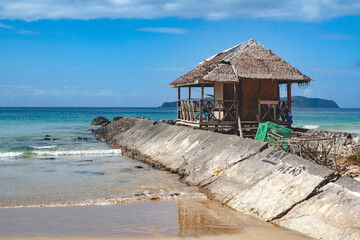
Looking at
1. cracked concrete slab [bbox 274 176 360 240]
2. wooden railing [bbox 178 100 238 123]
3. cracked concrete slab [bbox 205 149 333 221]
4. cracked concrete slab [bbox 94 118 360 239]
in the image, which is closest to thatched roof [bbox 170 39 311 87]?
wooden railing [bbox 178 100 238 123]

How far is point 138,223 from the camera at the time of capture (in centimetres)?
765

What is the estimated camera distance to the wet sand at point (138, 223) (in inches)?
272

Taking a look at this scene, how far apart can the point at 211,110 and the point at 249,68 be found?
255 centimetres

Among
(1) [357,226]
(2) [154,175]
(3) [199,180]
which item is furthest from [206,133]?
(1) [357,226]

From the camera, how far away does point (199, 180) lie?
10.7m

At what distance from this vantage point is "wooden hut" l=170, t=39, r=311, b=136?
667 inches

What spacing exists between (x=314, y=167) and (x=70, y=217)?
524cm

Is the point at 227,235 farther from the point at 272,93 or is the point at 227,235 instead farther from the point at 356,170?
the point at 272,93

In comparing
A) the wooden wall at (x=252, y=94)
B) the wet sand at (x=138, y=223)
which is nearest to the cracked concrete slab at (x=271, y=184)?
the wet sand at (x=138, y=223)

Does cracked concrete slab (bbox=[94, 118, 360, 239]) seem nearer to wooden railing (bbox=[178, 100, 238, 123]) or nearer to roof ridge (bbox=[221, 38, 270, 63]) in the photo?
wooden railing (bbox=[178, 100, 238, 123])

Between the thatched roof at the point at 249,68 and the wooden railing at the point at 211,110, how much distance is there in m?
1.22

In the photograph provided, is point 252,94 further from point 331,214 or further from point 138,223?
point 331,214

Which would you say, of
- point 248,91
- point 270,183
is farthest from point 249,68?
point 270,183

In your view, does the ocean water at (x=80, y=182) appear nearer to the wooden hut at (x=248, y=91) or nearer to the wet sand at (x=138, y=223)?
the wet sand at (x=138, y=223)
